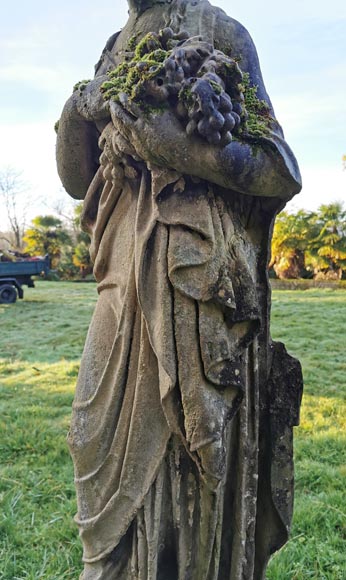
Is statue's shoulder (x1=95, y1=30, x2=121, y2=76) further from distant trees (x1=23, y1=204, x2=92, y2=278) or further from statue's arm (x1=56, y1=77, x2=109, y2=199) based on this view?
distant trees (x1=23, y1=204, x2=92, y2=278)

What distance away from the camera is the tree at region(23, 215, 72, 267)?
26672 mm

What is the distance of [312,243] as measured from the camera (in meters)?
19.6

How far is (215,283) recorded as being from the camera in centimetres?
154

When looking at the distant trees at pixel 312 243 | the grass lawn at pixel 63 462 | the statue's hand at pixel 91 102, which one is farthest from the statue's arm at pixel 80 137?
the distant trees at pixel 312 243

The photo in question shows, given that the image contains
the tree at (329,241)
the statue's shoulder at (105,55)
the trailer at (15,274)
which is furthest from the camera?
the tree at (329,241)

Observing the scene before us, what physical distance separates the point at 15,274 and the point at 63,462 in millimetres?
11751

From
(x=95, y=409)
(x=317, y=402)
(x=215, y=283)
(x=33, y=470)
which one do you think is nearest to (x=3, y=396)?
(x=33, y=470)

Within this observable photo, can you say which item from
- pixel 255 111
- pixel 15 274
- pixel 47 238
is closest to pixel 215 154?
pixel 255 111

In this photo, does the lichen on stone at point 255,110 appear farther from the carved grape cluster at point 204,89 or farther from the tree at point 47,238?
the tree at point 47,238

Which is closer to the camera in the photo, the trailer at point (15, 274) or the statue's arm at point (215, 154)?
the statue's arm at point (215, 154)

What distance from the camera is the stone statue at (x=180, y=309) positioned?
4.94ft

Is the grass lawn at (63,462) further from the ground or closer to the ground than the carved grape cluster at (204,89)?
closer to the ground

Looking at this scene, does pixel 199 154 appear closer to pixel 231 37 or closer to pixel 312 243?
pixel 231 37

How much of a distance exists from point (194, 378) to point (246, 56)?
1106 millimetres
